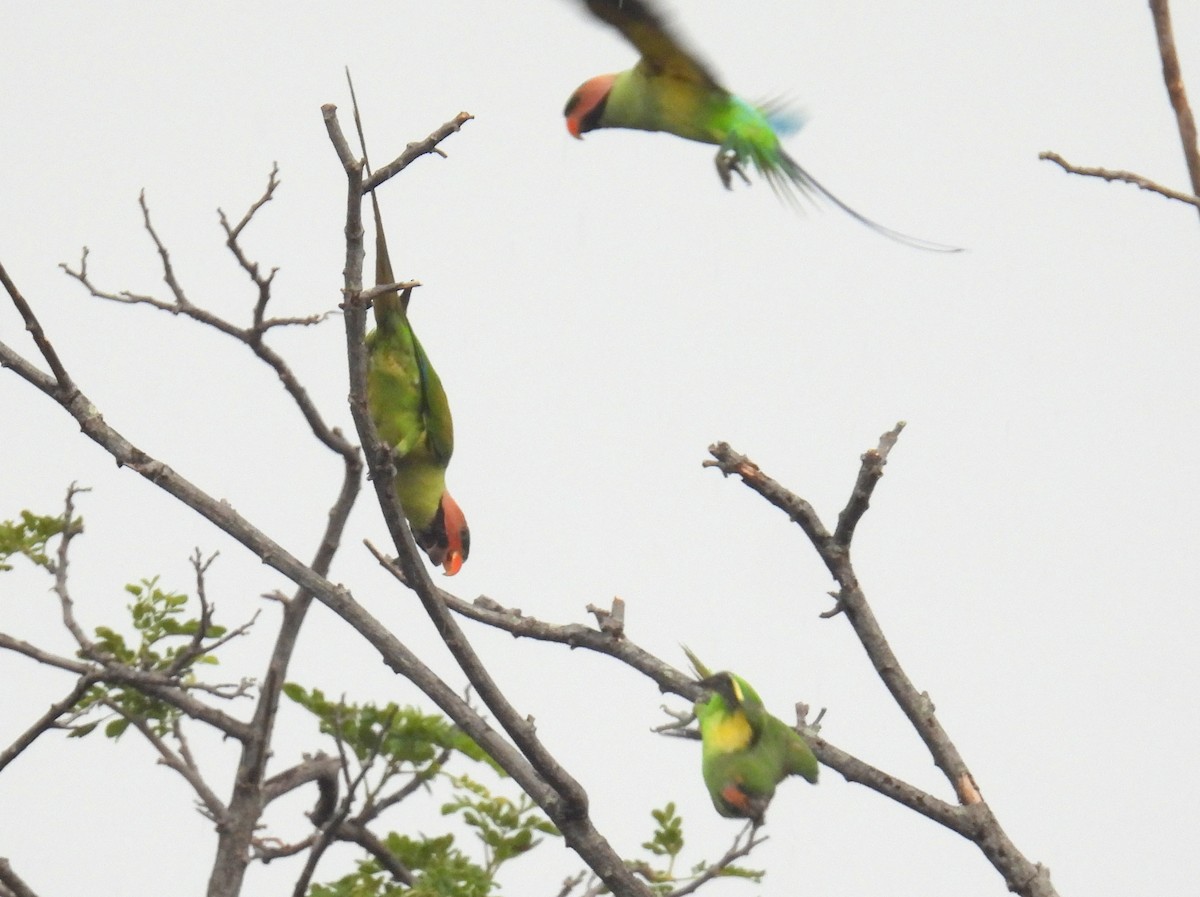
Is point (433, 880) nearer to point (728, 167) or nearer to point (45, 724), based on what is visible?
point (45, 724)

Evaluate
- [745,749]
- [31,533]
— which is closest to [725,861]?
[745,749]

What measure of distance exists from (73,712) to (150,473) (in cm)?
186

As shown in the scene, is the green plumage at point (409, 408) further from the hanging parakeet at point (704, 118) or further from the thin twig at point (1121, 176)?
the thin twig at point (1121, 176)

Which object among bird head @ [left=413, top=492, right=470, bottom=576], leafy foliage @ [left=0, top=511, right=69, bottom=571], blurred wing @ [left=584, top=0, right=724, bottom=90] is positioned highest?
blurred wing @ [left=584, top=0, right=724, bottom=90]

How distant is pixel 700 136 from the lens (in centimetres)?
356

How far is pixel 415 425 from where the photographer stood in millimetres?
3930

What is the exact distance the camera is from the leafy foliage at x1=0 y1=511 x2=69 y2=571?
444 centimetres

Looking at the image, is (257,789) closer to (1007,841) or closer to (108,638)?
(108,638)

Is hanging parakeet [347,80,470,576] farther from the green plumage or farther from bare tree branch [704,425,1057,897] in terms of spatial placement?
bare tree branch [704,425,1057,897]

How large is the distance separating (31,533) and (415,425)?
4.90 feet

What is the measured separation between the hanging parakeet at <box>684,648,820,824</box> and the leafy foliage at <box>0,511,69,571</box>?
92.3 inches

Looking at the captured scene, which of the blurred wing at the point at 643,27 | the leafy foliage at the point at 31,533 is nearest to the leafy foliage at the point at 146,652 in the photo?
the leafy foliage at the point at 31,533

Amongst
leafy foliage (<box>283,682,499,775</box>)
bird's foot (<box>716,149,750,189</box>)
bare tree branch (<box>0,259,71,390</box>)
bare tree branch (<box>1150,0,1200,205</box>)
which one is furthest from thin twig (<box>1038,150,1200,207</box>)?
leafy foliage (<box>283,682,499,775</box>)

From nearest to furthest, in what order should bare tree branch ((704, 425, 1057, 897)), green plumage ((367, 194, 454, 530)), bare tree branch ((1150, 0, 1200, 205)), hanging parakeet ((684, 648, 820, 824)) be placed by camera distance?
bare tree branch ((1150, 0, 1200, 205)), bare tree branch ((704, 425, 1057, 897)), hanging parakeet ((684, 648, 820, 824)), green plumage ((367, 194, 454, 530))
